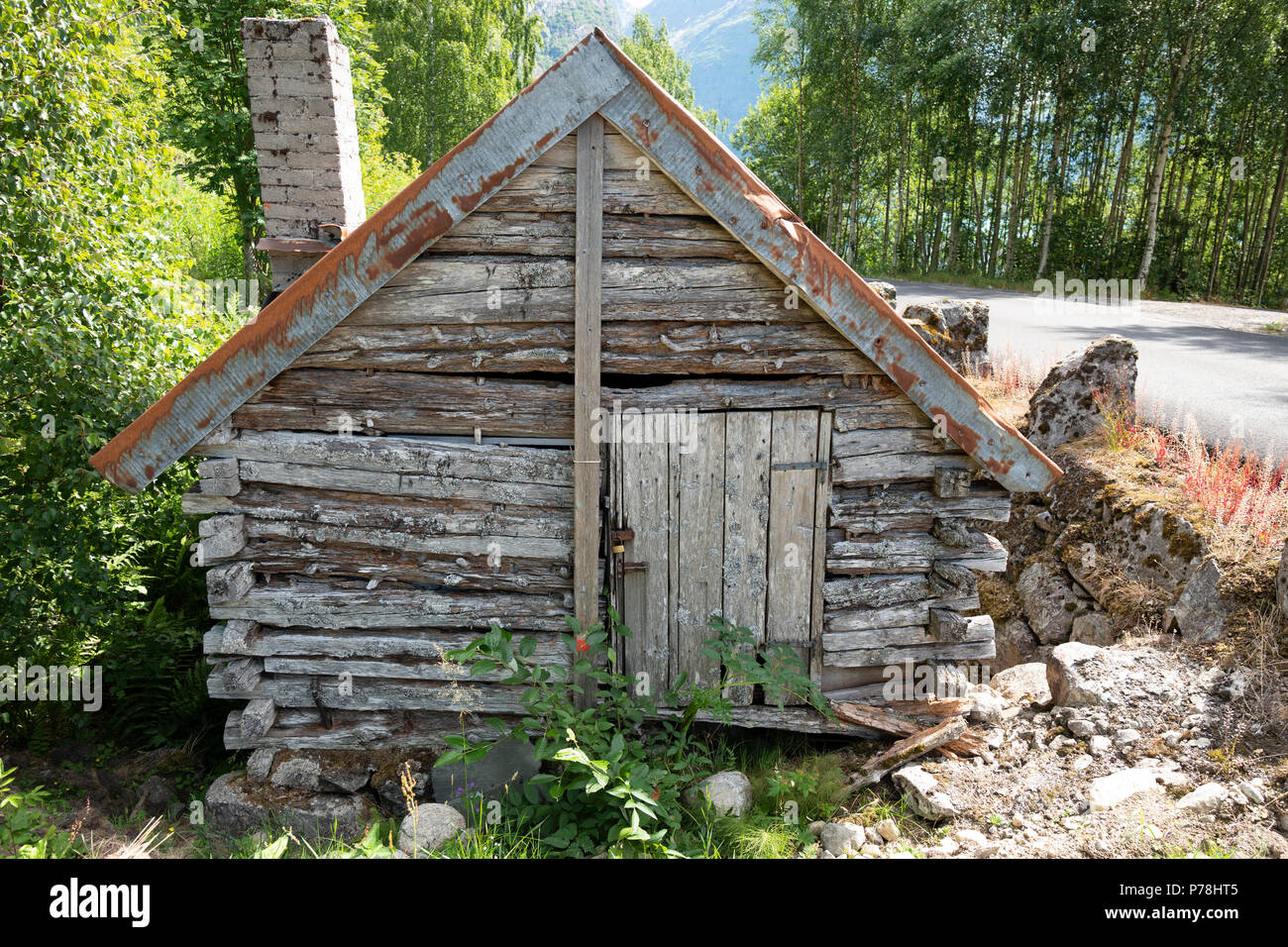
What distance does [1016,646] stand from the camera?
736 cm

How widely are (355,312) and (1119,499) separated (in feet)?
21.8

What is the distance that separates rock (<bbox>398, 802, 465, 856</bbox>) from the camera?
3.97 metres

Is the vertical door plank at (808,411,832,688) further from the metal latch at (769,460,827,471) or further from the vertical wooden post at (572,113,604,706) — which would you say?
the vertical wooden post at (572,113,604,706)

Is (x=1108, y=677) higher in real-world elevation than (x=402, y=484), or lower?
lower

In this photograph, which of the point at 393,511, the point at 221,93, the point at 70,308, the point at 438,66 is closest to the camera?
the point at 393,511

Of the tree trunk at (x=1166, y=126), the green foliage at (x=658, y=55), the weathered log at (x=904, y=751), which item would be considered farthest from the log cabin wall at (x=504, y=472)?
the green foliage at (x=658, y=55)

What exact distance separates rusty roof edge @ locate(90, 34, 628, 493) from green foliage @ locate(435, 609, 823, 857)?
1982 mm

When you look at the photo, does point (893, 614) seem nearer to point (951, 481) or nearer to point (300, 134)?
point (951, 481)

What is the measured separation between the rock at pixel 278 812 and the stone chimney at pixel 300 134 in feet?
12.5

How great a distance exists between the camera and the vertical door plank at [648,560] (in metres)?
4.64

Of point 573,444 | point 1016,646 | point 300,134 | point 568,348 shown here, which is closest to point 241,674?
point 573,444

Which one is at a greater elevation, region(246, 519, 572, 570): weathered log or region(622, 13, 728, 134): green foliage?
region(622, 13, 728, 134): green foliage

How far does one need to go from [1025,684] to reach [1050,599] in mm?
1493

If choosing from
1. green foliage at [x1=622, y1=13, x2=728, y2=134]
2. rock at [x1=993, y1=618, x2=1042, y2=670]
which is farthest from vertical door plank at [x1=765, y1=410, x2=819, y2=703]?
green foliage at [x1=622, y1=13, x2=728, y2=134]
